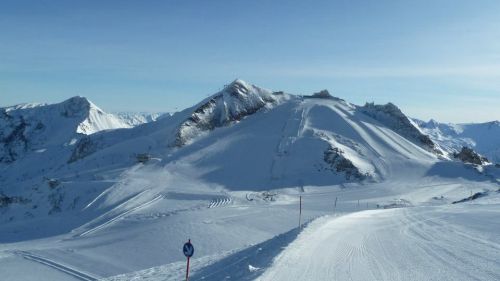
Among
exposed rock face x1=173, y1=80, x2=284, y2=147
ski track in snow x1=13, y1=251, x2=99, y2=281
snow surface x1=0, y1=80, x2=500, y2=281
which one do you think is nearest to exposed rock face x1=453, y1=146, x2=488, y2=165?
snow surface x1=0, y1=80, x2=500, y2=281

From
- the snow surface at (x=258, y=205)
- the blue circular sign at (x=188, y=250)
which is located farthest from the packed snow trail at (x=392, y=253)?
the blue circular sign at (x=188, y=250)

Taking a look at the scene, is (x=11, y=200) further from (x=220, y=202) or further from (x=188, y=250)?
(x=188, y=250)

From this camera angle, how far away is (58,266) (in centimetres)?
2750

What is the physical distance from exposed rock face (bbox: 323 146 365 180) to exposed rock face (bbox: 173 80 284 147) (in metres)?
21.0

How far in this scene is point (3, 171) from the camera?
6388 inches

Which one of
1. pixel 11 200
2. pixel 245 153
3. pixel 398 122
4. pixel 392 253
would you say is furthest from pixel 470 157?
pixel 392 253

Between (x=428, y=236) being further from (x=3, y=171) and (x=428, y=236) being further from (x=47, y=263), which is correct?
(x=3, y=171)

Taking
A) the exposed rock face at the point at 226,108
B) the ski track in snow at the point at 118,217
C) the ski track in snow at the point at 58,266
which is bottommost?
the ski track in snow at the point at 58,266

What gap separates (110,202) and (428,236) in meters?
38.5

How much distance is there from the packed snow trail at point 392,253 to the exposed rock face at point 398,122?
65.7m

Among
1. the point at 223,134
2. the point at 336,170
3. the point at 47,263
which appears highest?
the point at 223,134

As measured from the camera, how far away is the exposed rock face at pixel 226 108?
77.8 metres

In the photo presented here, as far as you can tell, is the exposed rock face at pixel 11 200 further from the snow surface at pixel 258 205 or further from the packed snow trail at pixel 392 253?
the packed snow trail at pixel 392 253

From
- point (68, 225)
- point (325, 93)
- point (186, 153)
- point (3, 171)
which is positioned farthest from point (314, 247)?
point (3, 171)
